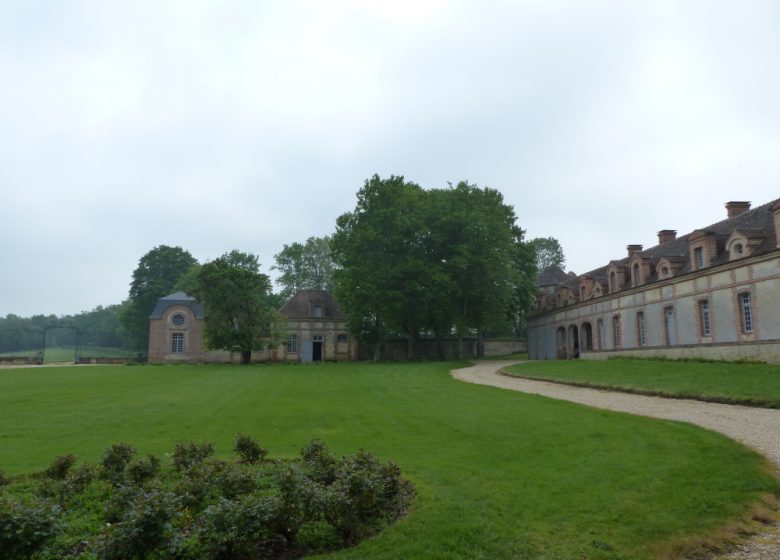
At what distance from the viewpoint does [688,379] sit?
789 inches

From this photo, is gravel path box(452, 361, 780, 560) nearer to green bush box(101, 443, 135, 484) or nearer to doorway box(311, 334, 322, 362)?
green bush box(101, 443, 135, 484)

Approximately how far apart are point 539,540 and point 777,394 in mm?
13416

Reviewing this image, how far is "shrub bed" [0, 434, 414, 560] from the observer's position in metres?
4.92

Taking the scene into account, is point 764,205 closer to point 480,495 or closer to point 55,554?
point 480,495

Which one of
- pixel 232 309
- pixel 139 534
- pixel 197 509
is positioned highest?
pixel 232 309

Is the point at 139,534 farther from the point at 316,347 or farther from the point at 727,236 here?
the point at 316,347

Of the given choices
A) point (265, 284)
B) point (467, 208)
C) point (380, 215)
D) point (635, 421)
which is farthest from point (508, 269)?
point (635, 421)

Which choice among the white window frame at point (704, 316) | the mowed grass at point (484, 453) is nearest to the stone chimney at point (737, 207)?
the white window frame at point (704, 316)

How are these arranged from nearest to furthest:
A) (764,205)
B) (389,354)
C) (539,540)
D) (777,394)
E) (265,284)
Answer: (539,540) < (777,394) < (764,205) < (265,284) < (389,354)

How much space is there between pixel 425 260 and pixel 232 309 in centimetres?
1596

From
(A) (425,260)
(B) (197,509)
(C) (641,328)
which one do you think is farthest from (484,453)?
(A) (425,260)

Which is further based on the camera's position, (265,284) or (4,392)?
(265,284)

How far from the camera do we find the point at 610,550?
5586 millimetres

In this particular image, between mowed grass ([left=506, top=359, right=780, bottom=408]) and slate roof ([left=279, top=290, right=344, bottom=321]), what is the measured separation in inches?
1214
